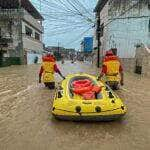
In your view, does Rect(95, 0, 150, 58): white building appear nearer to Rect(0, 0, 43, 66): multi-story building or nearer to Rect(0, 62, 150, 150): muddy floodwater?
Rect(0, 0, 43, 66): multi-story building

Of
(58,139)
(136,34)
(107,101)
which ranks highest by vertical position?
(136,34)

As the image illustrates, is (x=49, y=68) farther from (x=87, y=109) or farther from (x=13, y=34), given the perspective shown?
(x=13, y=34)

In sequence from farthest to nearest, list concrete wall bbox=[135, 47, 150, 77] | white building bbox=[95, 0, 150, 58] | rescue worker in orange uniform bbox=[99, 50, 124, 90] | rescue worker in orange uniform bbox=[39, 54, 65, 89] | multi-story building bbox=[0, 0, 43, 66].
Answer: multi-story building bbox=[0, 0, 43, 66] < white building bbox=[95, 0, 150, 58] < concrete wall bbox=[135, 47, 150, 77] < rescue worker in orange uniform bbox=[39, 54, 65, 89] < rescue worker in orange uniform bbox=[99, 50, 124, 90]

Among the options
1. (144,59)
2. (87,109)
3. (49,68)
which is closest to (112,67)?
(49,68)

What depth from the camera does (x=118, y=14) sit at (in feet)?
144

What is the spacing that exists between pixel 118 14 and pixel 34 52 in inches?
1077

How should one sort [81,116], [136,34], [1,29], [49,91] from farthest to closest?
[1,29] → [136,34] → [49,91] → [81,116]

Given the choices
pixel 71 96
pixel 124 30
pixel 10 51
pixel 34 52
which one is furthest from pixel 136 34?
pixel 71 96

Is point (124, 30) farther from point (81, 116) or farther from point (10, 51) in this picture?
point (81, 116)

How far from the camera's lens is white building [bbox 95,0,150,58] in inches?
1684

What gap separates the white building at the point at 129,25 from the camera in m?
42.8

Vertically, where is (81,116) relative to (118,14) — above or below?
below

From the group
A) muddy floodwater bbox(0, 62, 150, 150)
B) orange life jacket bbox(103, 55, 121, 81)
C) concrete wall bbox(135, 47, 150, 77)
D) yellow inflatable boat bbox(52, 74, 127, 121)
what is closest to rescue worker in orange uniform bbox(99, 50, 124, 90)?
orange life jacket bbox(103, 55, 121, 81)

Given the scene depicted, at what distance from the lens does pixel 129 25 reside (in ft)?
143
